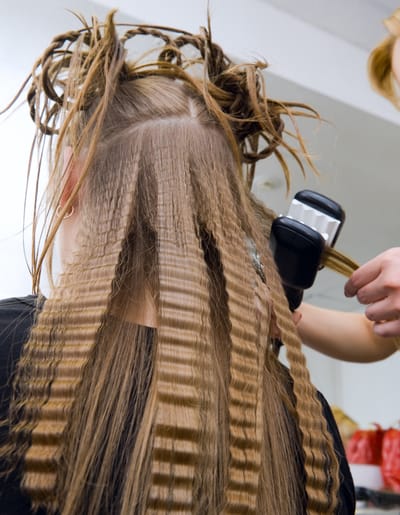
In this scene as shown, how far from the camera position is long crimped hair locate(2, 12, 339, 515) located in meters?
0.58

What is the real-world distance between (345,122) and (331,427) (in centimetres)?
167

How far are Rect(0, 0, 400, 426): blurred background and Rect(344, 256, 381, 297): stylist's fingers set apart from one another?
266 millimetres

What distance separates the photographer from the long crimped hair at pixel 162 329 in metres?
0.58

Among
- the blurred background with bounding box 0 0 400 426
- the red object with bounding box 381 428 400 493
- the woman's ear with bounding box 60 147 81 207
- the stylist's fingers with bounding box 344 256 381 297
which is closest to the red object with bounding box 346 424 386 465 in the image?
the red object with bounding box 381 428 400 493

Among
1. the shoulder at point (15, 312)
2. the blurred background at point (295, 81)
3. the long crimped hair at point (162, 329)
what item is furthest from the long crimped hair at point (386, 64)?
the shoulder at point (15, 312)

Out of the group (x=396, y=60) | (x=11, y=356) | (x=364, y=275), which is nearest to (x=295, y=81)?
(x=396, y=60)

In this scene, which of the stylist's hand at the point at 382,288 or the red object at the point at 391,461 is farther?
the red object at the point at 391,461

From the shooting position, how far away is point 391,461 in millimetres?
2188

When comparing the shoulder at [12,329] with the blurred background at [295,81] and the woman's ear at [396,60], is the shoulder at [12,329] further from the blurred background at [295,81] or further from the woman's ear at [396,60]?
the woman's ear at [396,60]

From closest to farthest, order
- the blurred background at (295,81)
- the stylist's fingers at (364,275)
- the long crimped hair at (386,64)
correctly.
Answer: the stylist's fingers at (364,275)
the long crimped hair at (386,64)
the blurred background at (295,81)

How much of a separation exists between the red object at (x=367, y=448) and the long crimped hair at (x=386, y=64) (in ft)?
4.86

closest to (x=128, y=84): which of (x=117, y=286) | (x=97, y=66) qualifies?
(x=97, y=66)

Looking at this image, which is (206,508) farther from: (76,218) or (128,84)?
(128,84)

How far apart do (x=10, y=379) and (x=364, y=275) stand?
1.63 ft
